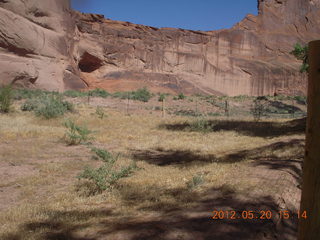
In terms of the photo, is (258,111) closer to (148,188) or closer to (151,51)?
(151,51)

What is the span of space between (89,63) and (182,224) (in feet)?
116

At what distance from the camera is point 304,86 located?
144 feet

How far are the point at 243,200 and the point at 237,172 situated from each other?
1.53m

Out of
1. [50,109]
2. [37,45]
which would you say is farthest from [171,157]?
[37,45]

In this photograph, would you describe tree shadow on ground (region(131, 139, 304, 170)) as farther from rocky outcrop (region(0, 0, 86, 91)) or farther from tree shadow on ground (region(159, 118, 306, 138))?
rocky outcrop (region(0, 0, 86, 91))

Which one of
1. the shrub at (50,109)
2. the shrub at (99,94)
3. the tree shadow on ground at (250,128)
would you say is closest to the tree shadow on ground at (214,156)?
the tree shadow on ground at (250,128)

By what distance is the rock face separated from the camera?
81.9ft

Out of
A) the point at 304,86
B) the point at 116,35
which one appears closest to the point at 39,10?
the point at 116,35

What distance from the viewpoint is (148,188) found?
467 centimetres

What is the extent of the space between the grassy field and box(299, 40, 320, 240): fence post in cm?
114

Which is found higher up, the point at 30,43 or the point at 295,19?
the point at 295,19

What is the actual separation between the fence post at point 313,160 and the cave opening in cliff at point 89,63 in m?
34.8

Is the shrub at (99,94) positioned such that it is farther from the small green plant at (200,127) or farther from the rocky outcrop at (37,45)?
the small green plant at (200,127)

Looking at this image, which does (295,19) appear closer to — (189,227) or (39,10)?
(39,10)
